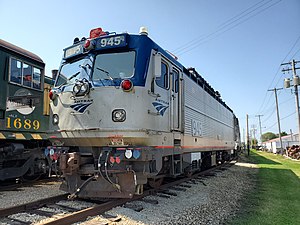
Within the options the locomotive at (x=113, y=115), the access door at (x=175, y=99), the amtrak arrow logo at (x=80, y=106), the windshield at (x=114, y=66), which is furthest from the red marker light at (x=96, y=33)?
the access door at (x=175, y=99)

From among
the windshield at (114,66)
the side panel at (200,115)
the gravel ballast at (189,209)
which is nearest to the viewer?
the gravel ballast at (189,209)

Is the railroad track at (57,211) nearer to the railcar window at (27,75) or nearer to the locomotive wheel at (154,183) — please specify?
the locomotive wheel at (154,183)

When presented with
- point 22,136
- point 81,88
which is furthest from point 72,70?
point 22,136

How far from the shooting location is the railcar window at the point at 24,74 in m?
8.35

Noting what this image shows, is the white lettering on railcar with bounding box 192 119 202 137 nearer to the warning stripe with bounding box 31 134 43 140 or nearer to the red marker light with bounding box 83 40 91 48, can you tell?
the red marker light with bounding box 83 40 91 48

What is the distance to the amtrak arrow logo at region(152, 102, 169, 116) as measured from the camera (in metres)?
6.01

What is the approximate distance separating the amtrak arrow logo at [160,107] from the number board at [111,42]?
149 centimetres

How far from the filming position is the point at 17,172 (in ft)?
27.2

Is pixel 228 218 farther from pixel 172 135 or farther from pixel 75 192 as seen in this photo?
pixel 75 192

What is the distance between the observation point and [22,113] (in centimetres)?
841

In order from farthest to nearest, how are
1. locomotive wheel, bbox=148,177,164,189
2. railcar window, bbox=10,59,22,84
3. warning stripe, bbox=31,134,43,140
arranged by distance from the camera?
warning stripe, bbox=31,134,43,140 < railcar window, bbox=10,59,22,84 < locomotive wheel, bbox=148,177,164,189

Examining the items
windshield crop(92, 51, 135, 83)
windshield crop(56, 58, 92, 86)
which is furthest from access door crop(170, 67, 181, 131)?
windshield crop(56, 58, 92, 86)

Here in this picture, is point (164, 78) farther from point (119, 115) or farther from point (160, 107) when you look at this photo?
point (119, 115)

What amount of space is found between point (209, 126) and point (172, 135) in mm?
4928
